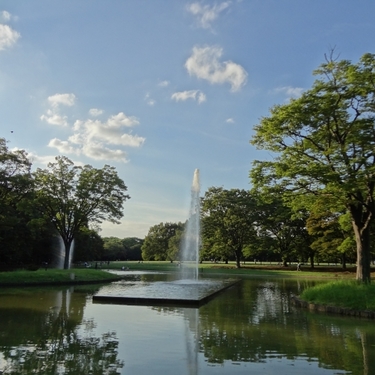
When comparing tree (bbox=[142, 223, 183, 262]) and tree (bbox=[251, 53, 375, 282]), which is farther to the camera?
tree (bbox=[142, 223, 183, 262])

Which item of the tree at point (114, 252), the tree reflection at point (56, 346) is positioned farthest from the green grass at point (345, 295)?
the tree at point (114, 252)

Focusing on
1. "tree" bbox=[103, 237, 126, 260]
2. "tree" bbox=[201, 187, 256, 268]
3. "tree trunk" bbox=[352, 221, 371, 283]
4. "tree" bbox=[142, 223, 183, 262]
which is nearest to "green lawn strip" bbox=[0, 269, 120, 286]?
"tree trunk" bbox=[352, 221, 371, 283]

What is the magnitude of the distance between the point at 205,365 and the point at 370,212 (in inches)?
523

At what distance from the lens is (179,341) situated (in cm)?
853

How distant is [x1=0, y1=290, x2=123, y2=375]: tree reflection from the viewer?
Result: 6448mm

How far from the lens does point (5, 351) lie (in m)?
7.43

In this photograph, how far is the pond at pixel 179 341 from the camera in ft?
21.7

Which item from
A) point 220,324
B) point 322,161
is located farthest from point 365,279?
point 220,324

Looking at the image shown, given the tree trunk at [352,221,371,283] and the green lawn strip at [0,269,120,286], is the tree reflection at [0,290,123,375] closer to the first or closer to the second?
the green lawn strip at [0,269,120,286]

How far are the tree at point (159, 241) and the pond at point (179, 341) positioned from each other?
6741 centimetres

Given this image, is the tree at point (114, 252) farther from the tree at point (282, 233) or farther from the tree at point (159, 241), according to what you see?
the tree at point (282, 233)

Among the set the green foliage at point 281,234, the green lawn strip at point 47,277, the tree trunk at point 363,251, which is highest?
the green foliage at point 281,234

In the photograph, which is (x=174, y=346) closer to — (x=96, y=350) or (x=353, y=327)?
(x=96, y=350)

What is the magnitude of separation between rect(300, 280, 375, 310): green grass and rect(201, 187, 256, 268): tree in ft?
119
